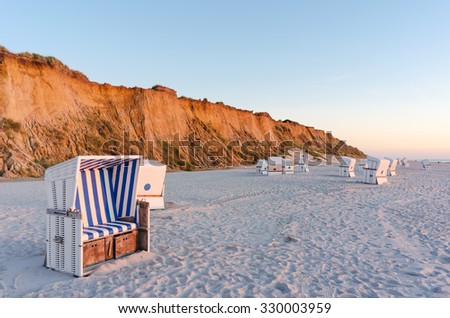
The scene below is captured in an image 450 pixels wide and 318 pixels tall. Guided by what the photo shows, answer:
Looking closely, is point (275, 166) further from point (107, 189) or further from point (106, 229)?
point (106, 229)

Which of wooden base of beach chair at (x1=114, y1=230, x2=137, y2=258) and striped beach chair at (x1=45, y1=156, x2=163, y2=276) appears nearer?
striped beach chair at (x1=45, y1=156, x2=163, y2=276)

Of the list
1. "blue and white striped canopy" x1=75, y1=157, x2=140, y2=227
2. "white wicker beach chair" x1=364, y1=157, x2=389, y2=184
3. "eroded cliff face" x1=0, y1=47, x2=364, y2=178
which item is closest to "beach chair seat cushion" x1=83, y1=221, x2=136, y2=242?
"blue and white striped canopy" x1=75, y1=157, x2=140, y2=227

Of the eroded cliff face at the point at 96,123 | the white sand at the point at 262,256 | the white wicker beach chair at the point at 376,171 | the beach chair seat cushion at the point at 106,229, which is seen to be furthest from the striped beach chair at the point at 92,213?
the eroded cliff face at the point at 96,123

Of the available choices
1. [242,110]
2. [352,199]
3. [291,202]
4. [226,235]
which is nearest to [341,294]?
[226,235]

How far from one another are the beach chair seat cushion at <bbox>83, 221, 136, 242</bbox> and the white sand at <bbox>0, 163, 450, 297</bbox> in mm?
455

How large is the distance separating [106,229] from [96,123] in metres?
29.6

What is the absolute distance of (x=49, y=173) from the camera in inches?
189

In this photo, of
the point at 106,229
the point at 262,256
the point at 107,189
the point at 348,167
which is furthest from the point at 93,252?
the point at 348,167

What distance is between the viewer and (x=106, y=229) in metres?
4.97

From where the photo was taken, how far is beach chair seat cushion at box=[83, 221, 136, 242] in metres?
4.68

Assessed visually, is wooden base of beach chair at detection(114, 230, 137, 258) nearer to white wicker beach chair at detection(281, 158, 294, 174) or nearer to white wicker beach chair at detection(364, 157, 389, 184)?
white wicker beach chair at detection(364, 157, 389, 184)

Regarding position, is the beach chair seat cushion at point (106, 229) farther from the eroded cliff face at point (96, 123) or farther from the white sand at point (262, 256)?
the eroded cliff face at point (96, 123)

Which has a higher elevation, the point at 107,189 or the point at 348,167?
the point at 107,189
